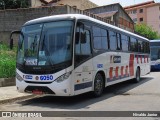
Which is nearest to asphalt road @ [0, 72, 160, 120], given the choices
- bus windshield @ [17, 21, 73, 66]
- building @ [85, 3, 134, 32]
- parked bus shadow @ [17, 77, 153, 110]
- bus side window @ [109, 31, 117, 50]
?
parked bus shadow @ [17, 77, 153, 110]

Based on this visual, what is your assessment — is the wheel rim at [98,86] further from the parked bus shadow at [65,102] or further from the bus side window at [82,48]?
the bus side window at [82,48]

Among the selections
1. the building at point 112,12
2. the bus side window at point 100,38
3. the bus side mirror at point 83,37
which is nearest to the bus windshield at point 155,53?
the building at point 112,12

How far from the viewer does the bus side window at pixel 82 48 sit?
404 inches

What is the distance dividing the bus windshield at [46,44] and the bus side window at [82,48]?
1.09 feet

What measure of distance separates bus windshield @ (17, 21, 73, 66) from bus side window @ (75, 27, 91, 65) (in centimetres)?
33

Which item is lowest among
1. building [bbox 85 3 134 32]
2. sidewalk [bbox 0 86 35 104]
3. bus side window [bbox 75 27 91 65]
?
sidewalk [bbox 0 86 35 104]

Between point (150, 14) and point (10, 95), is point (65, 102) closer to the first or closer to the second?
point (10, 95)

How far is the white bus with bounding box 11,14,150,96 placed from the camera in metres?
9.95

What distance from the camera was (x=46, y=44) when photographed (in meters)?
10.3

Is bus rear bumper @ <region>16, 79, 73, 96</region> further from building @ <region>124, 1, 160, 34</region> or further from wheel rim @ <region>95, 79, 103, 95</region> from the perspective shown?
building @ <region>124, 1, 160, 34</region>

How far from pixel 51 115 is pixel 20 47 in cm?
330

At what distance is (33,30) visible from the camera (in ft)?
35.5

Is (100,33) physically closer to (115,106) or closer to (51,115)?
(115,106)

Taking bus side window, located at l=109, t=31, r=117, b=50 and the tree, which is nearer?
bus side window, located at l=109, t=31, r=117, b=50
